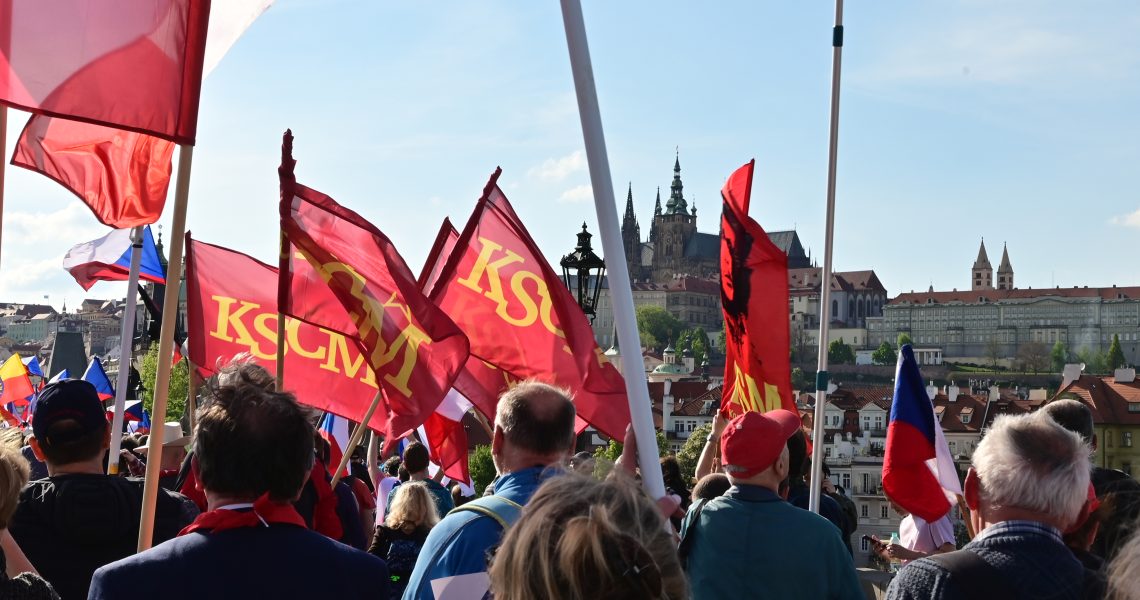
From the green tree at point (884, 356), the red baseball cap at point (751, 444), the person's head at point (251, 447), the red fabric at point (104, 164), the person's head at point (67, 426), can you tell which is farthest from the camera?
the green tree at point (884, 356)

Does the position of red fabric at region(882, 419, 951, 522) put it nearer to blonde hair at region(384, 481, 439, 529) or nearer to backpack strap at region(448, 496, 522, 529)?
blonde hair at region(384, 481, 439, 529)

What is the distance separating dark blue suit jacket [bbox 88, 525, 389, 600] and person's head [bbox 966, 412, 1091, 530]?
4.33 ft

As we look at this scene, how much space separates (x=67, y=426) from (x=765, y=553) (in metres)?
1.80

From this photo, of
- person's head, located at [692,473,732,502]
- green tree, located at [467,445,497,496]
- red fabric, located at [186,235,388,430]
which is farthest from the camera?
green tree, located at [467,445,497,496]

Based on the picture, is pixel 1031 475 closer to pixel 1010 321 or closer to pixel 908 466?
pixel 908 466

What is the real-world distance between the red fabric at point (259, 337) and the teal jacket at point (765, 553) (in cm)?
286

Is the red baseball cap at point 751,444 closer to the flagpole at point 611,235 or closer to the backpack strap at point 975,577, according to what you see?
the flagpole at point 611,235

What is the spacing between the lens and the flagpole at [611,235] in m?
3.60

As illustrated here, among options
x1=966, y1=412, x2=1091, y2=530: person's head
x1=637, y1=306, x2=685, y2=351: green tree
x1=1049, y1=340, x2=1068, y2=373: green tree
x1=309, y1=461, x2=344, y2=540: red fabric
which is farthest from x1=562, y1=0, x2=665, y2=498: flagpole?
x1=637, y1=306, x2=685, y2=351: green tree

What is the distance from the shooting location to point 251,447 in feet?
9.12

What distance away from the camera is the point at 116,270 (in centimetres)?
934

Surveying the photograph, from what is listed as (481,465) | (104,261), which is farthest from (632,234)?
(104,261)

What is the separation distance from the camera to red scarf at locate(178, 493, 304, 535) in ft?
8.95

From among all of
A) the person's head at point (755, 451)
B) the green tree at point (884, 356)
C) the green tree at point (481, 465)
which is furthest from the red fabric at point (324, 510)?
the green tree at point (884, 356)
